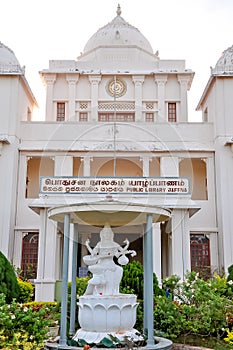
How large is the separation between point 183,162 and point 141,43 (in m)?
8.06

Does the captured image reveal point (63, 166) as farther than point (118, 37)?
No

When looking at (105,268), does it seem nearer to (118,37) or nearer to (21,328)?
(21,328)

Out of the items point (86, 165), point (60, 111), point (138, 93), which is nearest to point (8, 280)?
point (86, 165)

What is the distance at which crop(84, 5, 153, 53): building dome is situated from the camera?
23.6 meters

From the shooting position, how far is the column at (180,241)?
15711 mm

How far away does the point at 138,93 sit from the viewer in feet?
72.6

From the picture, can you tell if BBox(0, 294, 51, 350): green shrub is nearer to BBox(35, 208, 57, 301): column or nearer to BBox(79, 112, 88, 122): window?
BBox(35, 208, 57, 301): column

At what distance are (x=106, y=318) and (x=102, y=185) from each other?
28.7 feet

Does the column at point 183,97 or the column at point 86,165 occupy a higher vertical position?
the column at point 183,97

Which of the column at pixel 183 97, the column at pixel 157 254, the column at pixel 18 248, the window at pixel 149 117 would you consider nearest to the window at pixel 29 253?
the column at pixel 18 248

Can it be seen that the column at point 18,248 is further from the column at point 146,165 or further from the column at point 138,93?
the column at point 138,93

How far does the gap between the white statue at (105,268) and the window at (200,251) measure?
11.3 metres

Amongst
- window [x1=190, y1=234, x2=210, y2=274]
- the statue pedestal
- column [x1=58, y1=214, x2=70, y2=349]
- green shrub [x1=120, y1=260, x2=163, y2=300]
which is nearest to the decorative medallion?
window [x1=190, y1=234, x2=210, y2=274]

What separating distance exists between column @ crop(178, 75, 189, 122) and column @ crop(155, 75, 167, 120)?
0.85 m
